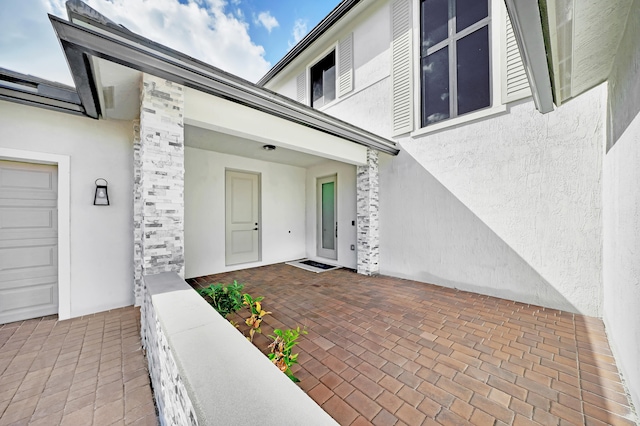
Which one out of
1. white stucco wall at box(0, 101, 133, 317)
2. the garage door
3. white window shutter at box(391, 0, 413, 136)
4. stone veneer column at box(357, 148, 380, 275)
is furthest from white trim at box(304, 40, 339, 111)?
the garage door

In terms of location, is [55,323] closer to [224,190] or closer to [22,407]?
[22,407]

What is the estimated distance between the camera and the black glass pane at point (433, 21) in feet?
15.0

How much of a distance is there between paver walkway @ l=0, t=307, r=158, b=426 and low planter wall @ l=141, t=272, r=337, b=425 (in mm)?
488

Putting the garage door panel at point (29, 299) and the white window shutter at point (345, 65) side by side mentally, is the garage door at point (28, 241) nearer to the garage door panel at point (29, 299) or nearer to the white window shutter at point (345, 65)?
the garage door panel at point (29, 299)

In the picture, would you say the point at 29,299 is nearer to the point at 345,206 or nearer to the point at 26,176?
the point at 26,176

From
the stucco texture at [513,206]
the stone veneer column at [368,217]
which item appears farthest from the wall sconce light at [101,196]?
the stucco texture at [513,206]

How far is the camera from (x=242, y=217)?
5977 mm

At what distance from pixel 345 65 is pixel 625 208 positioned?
6.14 m

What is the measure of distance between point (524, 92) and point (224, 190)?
580 cm

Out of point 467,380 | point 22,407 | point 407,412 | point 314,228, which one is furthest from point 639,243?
point 314,228

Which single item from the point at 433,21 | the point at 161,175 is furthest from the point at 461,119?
the point at 161,175

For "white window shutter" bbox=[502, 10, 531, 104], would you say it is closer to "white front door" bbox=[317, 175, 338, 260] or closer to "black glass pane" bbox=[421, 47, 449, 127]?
"black glass pane" bbox=[421, 47, 449, 127]

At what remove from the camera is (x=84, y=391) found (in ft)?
6.51

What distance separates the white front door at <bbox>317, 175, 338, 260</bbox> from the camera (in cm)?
646
